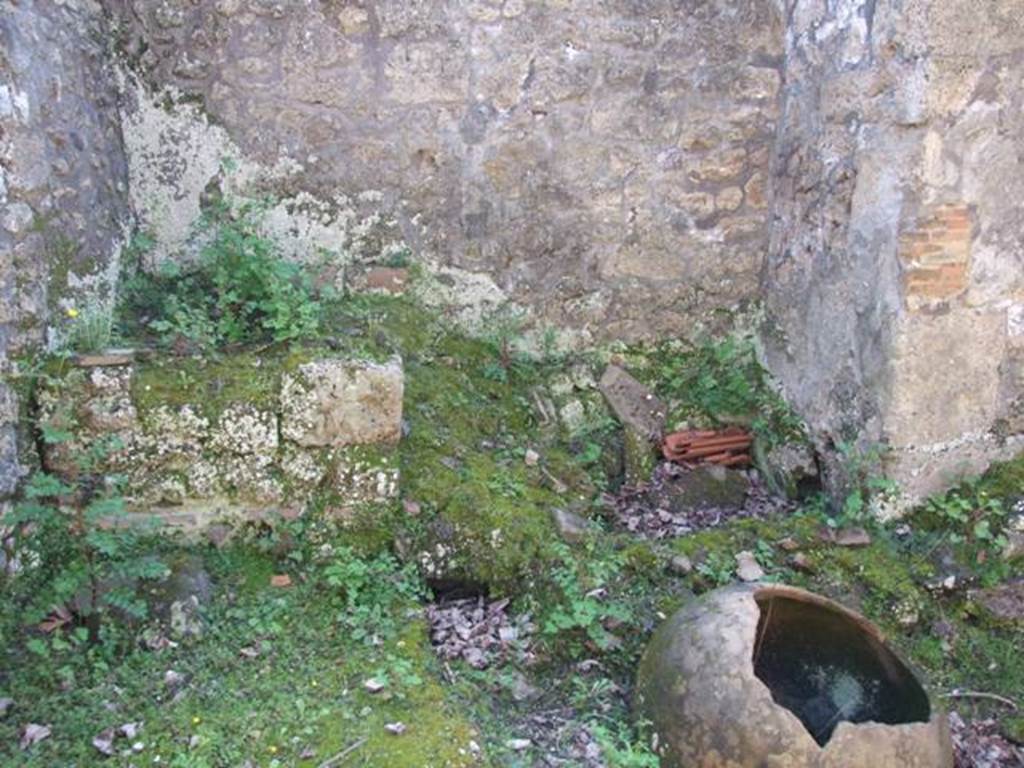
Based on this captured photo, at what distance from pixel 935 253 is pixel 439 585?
2.45 m

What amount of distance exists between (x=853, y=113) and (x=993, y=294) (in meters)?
0.97

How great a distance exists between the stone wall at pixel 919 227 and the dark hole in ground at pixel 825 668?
3.15 ft

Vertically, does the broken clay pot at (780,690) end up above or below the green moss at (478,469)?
below

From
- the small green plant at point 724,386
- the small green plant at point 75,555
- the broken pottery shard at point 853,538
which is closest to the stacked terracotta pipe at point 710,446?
the small green plant at point 724,386

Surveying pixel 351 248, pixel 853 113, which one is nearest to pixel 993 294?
pixel 853 113

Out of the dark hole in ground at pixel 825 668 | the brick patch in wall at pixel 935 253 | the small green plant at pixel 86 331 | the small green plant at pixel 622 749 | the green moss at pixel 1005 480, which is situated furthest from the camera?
the green moss at pixel 1005 480

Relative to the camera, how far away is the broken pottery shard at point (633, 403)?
4.45 m

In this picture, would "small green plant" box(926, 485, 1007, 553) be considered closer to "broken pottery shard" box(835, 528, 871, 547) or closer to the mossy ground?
the mossy ground

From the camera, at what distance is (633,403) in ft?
14.8

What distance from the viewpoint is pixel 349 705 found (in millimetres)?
2811

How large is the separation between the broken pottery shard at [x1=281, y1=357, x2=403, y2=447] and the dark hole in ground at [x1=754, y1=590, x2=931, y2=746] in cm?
162

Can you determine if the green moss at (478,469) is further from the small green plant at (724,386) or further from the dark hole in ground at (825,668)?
the dark hole in ground at (825,668)

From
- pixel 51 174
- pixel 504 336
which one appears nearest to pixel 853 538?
pixel 504 336

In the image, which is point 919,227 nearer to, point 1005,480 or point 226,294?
point 1005,480
